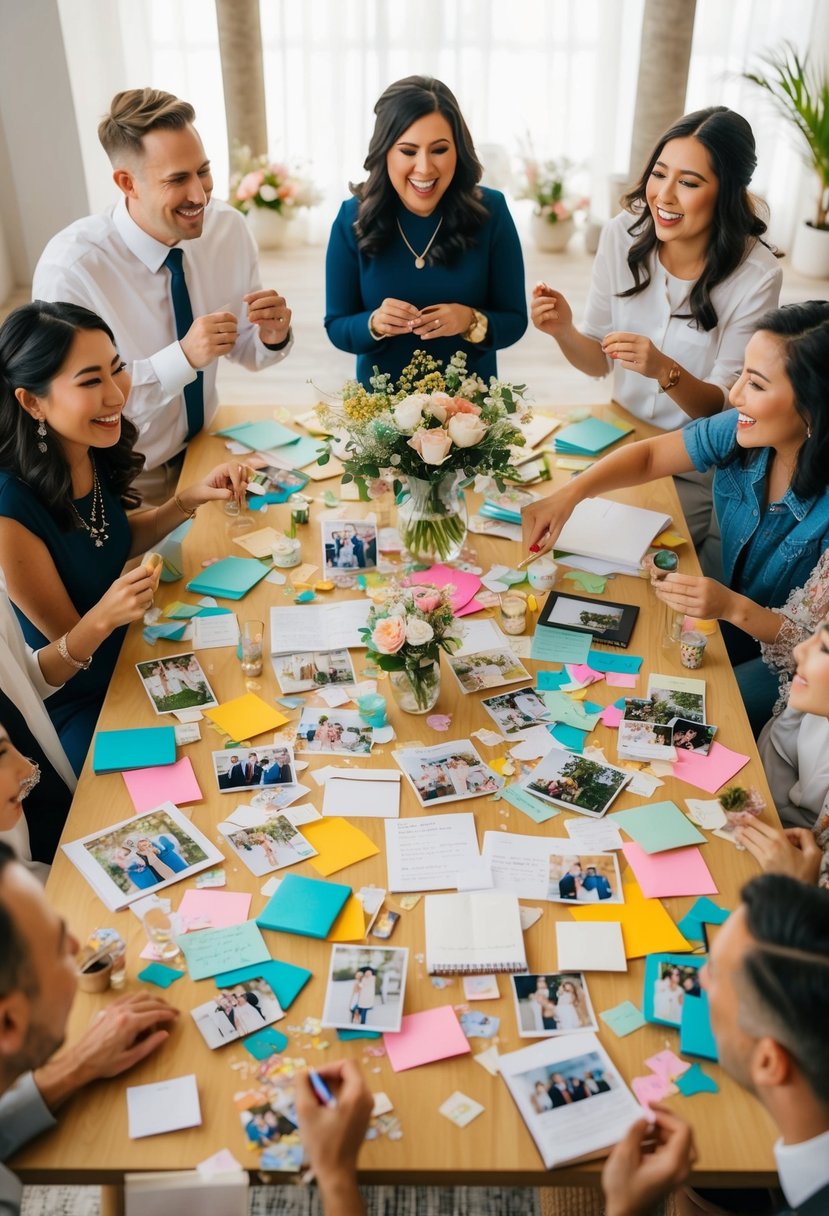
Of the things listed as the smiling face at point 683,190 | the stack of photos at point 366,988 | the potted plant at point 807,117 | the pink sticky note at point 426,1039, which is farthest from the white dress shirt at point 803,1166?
the potted plant at point 807,117

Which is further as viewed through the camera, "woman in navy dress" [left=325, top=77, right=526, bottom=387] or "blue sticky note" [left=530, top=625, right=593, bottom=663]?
"woman in navy dress" [left=325, top=77, right=526, bottom=387]

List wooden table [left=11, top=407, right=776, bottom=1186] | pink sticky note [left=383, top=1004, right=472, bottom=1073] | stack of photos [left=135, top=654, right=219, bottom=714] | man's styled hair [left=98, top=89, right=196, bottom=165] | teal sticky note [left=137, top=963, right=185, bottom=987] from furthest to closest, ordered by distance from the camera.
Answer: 1. man's styled hair [left=98, top=89, right=196, bottom=165]
2. stack of photos [left=135, top=654, right=219, bottom=714]
3. teal sticky note [left=137, top=963, right=185, bottom=987]
4. pink sticky note [left=383, top=1004, right=472, bottom=1073]
5. wooden table [left=11, top=407, right=776, bottom=1186]

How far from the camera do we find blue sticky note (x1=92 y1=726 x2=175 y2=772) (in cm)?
213

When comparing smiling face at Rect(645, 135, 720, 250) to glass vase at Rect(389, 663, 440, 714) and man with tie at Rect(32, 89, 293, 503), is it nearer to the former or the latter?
man with tie at Rect(32, 89, 293, 503)

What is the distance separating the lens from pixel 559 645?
2461 millimetres

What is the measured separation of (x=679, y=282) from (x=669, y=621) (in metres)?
1.27

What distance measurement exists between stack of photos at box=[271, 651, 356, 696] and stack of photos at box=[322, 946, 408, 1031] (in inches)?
27.4

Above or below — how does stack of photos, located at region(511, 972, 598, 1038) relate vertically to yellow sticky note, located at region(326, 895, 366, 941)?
below

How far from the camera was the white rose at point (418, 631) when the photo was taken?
6.89 feet

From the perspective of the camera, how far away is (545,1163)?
1518 millimetres

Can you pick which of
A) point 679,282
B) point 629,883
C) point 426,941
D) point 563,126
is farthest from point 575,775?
point 563,126

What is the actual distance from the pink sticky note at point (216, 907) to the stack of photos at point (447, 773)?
Answer: 1.30ft

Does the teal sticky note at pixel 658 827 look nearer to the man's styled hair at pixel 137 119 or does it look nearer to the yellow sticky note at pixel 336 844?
the yellow sticky note at pixel 336 844

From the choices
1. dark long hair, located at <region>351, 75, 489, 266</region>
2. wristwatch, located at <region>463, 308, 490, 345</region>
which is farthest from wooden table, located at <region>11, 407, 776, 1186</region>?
dark long hair, located at <region>351, 75, 489, 266</region>
